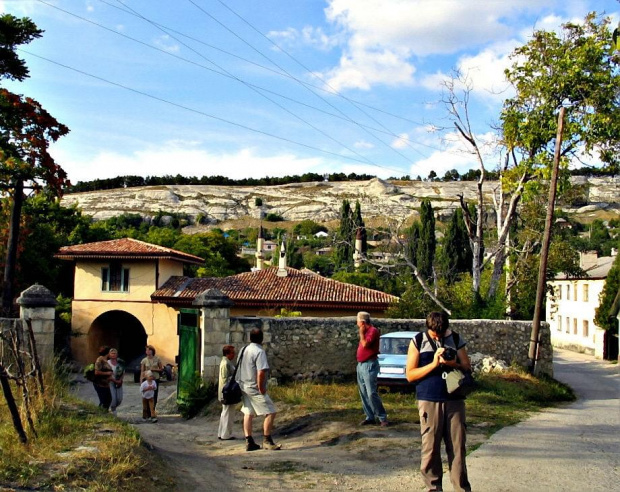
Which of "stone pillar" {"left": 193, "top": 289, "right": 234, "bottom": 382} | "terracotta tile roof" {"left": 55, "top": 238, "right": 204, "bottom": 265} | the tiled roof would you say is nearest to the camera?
"stone pillar" {"left": 193, "top": 289, "right": 234, "bottom": 382}

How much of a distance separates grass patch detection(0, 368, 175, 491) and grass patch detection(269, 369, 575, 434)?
3924 millimetres

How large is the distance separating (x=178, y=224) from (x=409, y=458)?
122262 mm

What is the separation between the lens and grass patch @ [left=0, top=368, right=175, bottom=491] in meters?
6.11

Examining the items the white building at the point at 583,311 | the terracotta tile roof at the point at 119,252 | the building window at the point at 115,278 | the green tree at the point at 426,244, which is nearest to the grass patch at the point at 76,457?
the terracotta tile roof at the point at 119,252

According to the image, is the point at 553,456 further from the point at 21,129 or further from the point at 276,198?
the point at 276,198

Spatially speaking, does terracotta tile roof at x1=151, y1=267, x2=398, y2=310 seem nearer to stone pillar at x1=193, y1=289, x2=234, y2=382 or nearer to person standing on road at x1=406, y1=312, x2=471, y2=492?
stone pillar at x1=193, y1=289, x2=234, y2=382

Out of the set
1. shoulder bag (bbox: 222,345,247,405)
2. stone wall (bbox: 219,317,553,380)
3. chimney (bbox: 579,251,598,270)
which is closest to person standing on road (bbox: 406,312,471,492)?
shoulder bag (bbox: 222,345,247,405)

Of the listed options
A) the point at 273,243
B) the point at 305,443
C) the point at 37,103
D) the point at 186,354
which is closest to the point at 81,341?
the point at 37,103

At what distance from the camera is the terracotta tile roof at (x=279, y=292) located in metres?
29.7

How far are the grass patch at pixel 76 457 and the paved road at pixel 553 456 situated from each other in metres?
3.46

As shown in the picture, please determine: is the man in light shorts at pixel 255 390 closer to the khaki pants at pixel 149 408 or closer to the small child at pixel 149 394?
the small child at pixel 149 394

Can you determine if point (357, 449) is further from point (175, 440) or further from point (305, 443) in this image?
point (175, 440)

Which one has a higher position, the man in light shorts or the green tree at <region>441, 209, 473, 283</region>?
the green tree at <region>441, 209, 473, 283</region>

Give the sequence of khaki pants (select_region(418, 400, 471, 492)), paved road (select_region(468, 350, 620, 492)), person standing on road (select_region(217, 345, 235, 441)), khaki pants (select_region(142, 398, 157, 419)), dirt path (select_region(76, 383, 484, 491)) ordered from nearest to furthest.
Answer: khaki pants (select_region(418, 400, 471, 492))
paved road (select_region(468, 350, 620, 492))
dirt path (select_region(76, 383, 484, 491))
person standing on road (select_region(217, 345, 235, 441))
khaki pants (select_region(142, 398, 157, 419))
